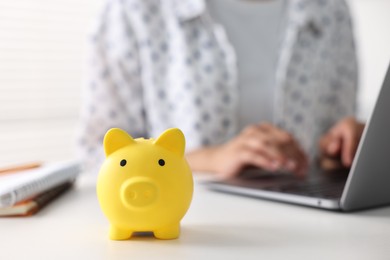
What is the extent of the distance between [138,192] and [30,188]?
21 cm

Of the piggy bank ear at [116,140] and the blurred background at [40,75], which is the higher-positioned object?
the piggy bank ear at [116,140]

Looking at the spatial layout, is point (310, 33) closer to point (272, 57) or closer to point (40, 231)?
point (272, 57)

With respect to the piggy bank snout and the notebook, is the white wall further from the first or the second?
the piggy bank snout

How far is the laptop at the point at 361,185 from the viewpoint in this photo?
55 cm

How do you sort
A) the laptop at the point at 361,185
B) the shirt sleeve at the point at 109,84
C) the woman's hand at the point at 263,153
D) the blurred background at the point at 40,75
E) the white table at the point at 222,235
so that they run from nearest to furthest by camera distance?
the white table at the point at 222,235 < the laptop at the point at 361,185 < the woman's hand at the point at 263,153 < the shirt sleeve at the point at 109,84 < the blurred background at the point at 40,75

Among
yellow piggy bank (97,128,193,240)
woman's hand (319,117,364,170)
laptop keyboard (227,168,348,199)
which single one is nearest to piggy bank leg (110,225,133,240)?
yellow piggy bank (97,128,193,240)

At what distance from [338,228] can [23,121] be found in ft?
5.04

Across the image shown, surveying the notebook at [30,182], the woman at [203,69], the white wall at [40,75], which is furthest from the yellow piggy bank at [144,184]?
the white wall at [40,75]

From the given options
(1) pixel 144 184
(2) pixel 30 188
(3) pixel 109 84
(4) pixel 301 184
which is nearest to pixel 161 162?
(1) pixel 144 184

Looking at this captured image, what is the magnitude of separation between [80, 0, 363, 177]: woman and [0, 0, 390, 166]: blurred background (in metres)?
0.59

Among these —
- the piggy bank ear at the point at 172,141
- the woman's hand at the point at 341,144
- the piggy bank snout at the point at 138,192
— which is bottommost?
the woman's hand at the point at 341,144

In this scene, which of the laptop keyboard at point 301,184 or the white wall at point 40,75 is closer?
the laptop keyboard at point 301,184

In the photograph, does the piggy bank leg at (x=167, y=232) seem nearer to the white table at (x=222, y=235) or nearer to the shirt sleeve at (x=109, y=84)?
the white table at (x=222, y=235)

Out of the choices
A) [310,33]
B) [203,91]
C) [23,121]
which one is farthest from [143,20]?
[23,121]
